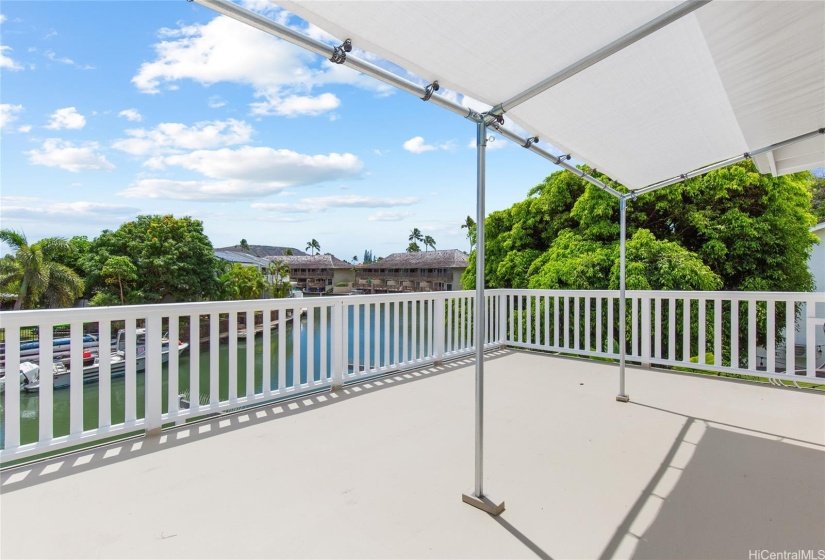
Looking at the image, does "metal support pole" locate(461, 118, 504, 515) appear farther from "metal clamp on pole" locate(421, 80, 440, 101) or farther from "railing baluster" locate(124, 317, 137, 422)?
"railing baluster" locate(124, 317, 137, 422)

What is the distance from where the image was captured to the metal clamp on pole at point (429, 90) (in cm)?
160

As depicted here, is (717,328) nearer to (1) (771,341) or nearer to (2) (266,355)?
(1) (771,341)

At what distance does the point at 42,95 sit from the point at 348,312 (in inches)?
1004

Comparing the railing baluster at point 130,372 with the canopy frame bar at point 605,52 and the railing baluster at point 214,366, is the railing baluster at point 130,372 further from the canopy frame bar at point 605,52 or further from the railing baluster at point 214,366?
the canopy frame bar at point 605,52

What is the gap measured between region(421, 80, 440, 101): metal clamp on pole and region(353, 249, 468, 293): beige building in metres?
26.5

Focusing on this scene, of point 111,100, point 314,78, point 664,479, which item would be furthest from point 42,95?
point 664,479

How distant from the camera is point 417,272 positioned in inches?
1303

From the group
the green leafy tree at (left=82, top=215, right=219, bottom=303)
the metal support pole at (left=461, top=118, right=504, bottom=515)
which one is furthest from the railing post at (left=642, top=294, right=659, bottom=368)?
the green leafy tree at (left=82, top=215, right=219, bottom=303)

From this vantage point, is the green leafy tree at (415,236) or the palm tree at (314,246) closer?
the green leafy tree at (415,236)

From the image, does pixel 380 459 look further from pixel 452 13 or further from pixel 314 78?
pixel 314 78

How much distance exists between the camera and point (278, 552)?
1.45 metres

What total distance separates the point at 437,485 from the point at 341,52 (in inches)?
73.4

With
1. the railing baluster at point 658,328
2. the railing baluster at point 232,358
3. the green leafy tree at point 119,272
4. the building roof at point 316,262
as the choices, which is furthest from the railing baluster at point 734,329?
the building roof at point 316,262

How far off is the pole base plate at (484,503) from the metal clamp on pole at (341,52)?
5.93 feet
